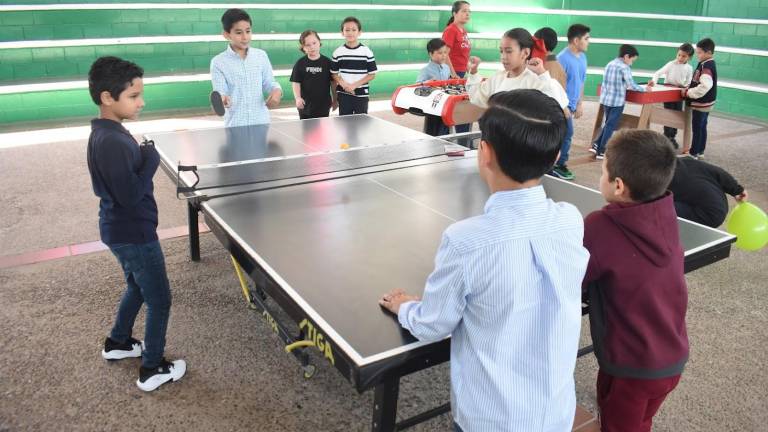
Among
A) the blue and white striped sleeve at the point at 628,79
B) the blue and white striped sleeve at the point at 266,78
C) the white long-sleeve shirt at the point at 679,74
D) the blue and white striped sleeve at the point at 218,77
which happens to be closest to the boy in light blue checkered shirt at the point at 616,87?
the blue and white striped sleeve at the point at 628,79

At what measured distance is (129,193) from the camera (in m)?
2.46

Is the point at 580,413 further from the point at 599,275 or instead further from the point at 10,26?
the point at 10,26

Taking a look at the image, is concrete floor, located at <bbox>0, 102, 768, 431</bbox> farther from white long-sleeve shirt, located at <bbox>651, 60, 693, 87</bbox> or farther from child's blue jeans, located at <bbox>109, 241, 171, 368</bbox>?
white long-sleeve shirt, located at <bbox>651, 60, 693, 87</bbox>

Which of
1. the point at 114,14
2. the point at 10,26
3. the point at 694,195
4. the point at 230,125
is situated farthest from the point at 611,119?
the point at 10,26

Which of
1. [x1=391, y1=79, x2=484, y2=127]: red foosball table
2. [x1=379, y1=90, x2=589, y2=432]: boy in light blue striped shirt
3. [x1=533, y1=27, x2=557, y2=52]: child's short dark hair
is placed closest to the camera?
[x1=379, y1=90, x2=589, y2=432]: boy in light blue striped shirt

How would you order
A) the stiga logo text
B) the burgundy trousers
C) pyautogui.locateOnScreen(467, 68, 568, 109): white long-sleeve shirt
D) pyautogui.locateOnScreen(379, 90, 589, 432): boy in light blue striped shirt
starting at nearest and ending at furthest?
pyautogui.locateOnScreen(379, 90, 589, 432): boy in light blue striped shirt
the stiga logo text
the burgundy trousers
pyautogui.locateOnScreen(467, 68, 568, 109): white long-sleeve shirt

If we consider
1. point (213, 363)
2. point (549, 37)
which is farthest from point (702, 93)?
point (213, 363)

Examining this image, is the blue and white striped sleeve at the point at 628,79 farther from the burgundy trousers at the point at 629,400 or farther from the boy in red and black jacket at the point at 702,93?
the burgundy trousers at the point at 629,400

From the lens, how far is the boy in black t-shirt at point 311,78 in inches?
231

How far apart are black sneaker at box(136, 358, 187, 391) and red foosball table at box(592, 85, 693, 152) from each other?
5992 millimetres

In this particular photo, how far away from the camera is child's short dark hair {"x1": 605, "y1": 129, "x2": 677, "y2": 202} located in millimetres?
2088

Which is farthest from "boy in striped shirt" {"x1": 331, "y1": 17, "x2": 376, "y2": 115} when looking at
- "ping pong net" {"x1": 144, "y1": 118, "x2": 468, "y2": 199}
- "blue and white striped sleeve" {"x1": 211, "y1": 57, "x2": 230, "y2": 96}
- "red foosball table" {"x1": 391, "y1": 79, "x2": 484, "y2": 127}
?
"blue and white striped sleeve" {"x1": 211, "y1": 57, "x2": 230, "y2": 96}

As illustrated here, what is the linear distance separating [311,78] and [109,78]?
11.7ft

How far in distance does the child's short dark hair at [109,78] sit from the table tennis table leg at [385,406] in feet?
5.04
